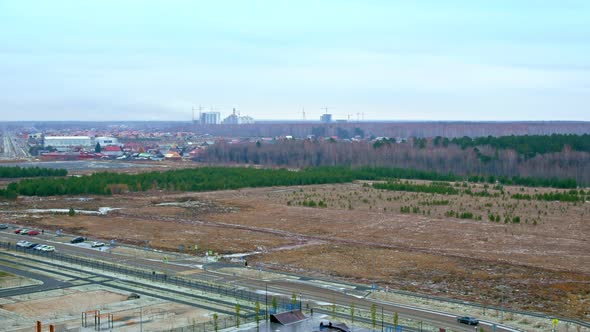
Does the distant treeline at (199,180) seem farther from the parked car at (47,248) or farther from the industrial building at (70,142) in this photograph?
the industrial building at (70,142)

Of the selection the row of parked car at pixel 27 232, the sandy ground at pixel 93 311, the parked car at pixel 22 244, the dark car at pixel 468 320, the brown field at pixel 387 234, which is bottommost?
the brown field at pixel 387 234

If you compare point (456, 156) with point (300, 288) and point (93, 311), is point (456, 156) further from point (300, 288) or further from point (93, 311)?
point (93, 311)

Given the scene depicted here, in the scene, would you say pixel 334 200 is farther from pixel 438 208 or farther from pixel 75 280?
pixel 75 280

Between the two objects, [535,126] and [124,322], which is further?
[535,126]

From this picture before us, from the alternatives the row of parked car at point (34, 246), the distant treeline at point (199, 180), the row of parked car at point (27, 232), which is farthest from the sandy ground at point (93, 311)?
the distant treeline at point (199, 180)

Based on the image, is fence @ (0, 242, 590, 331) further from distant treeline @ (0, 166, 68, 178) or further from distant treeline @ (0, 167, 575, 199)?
distant treeline @ (0, 166, 68, 178)

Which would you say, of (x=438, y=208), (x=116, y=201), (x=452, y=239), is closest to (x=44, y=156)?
(x=116, y=201)


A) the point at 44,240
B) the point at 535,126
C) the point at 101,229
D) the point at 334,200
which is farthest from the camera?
the point at 535,126

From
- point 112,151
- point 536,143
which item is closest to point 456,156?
point 536,143
